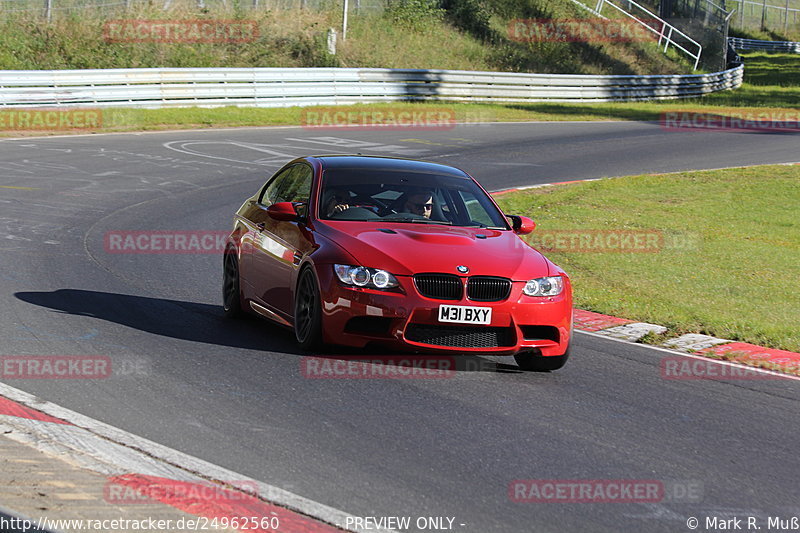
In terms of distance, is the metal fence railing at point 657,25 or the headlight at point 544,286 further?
the metal fence railing at point 657,25

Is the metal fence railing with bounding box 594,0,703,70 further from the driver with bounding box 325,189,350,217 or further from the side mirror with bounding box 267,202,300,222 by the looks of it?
the side mirror with bounding box 267,202,300,222

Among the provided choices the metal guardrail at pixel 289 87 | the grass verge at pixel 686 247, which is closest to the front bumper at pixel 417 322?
the grass verge at pixel 686 247

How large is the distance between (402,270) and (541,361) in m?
1.29

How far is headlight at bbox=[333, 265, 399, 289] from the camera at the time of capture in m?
8.22

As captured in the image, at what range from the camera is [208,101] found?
1288 inches

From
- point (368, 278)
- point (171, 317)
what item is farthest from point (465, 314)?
point (171, 317)

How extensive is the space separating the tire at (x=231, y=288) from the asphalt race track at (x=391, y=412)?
0.17m

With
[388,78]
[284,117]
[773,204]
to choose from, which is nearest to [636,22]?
[388,78]

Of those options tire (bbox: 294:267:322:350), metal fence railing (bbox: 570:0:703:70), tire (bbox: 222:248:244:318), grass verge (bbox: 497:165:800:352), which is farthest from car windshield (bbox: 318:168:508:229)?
metal fence railing (bbox: 570:0:703:70)

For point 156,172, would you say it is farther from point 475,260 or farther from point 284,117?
point 475,260

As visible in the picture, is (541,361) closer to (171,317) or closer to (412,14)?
(171,317)

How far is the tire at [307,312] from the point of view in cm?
841

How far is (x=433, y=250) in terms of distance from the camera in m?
8.50

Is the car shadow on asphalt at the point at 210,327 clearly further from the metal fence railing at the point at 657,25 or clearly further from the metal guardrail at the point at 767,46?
the metal guardrail at the point at 767,46
